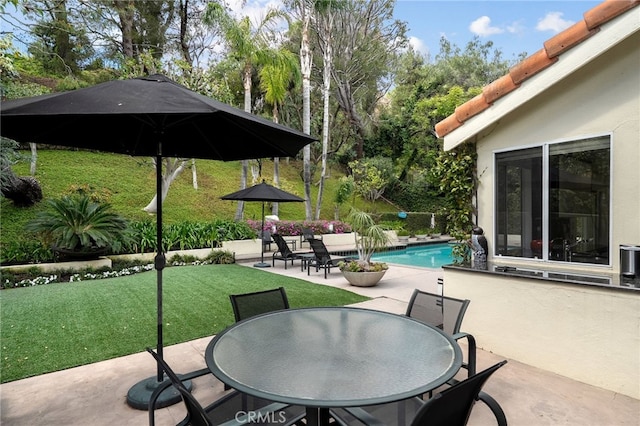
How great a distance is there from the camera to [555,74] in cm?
388

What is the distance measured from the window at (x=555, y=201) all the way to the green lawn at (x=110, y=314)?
2.96 m

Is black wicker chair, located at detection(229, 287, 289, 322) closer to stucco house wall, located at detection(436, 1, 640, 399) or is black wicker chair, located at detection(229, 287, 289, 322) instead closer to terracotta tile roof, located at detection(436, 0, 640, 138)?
stucco house wall, located at detection(436, 1, 640, 399)

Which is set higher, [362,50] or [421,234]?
[362,50]

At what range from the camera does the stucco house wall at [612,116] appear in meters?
3.59

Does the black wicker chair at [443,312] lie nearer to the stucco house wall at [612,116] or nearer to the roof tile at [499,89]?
the stucco house wall at [612,116]

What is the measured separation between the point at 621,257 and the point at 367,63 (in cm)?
2240

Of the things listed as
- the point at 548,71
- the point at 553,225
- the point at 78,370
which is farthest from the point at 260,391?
the point at 548,71

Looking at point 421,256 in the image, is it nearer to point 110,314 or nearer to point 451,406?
point 110,314

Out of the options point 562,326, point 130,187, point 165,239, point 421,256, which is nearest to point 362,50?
point 421,256

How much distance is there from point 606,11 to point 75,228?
10441 millimetres

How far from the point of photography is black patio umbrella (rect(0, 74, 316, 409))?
6.64 ft

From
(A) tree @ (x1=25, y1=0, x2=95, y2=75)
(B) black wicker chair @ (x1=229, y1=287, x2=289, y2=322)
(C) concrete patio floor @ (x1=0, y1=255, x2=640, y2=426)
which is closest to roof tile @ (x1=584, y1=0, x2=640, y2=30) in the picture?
(C) concrete patio floor @ (x1=0, y1=255, x2=640, y2=426)

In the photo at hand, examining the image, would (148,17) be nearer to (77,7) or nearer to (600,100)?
(77,7)

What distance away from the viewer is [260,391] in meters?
1.57
